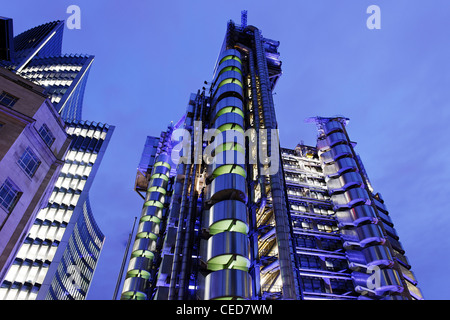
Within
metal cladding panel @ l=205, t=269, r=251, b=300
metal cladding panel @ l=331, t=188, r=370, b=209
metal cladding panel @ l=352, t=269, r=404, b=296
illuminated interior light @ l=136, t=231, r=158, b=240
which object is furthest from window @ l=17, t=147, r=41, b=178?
metal cladding panel @ l=331, t=188, r=370, b=209

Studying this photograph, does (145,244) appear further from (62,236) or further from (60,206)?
(60,206)

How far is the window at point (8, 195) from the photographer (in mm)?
31406

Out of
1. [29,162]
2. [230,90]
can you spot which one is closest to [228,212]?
[230,90]

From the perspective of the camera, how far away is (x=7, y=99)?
35.7m

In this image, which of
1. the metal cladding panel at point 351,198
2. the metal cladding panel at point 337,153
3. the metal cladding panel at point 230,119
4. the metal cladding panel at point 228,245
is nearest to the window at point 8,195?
the metal cladding panel at point 228,245

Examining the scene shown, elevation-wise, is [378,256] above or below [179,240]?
above

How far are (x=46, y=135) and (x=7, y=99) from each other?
5.71 m

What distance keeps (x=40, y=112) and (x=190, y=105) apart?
21949 mm

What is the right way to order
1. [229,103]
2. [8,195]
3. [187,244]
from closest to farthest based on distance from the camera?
[187,244] < [8,195] < [229,103]

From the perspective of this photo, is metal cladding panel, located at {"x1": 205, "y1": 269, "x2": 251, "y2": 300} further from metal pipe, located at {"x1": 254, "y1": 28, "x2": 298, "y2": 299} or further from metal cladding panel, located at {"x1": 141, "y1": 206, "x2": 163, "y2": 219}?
metal cladding panel, located at {"x1": 141, "y1": 206, "x2": 163, "y2": 219}

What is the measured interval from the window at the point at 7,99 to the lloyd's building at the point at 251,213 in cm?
2118

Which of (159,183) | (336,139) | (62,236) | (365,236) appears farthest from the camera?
(62,236)

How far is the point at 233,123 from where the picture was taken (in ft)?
116
